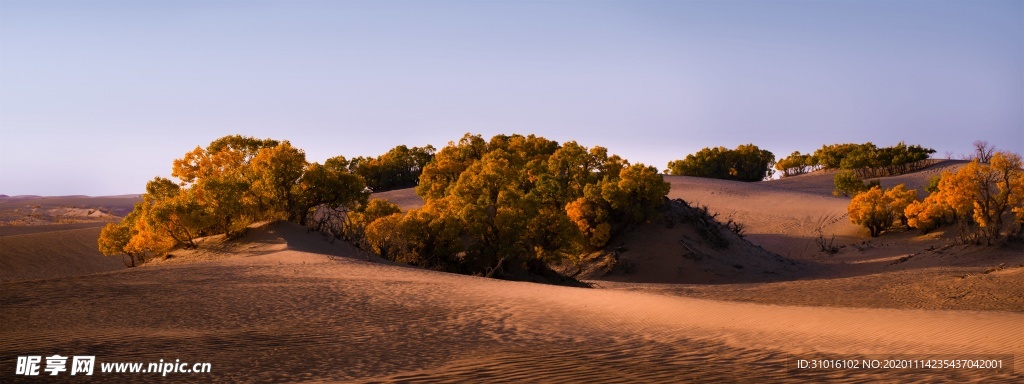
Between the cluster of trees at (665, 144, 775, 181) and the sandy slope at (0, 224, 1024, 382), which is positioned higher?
the cluster of trees at (665, 144, 775, 181)

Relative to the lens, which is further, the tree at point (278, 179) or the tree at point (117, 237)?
the tree at point (117, 237)

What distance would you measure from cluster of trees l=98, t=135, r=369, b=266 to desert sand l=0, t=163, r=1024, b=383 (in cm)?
141

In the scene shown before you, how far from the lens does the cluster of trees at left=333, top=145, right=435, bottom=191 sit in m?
72.3

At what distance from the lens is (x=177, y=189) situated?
27.8 metres

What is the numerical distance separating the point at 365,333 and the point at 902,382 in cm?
658

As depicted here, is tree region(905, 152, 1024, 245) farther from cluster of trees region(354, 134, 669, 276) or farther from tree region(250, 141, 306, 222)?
tree region(250, 141, 306, 222)

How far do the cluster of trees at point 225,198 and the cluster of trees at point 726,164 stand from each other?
2471 inches

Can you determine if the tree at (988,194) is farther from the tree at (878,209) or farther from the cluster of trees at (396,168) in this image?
the cluster of trees at (396,168)

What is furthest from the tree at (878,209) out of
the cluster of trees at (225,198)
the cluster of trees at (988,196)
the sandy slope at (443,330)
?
the sandy slope at (443,330)

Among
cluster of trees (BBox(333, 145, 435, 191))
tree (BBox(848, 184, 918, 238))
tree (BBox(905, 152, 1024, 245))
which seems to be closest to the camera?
tree (BBox(905, 152, 1024, 245))

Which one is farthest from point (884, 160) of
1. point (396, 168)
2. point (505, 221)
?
point (505, 221)

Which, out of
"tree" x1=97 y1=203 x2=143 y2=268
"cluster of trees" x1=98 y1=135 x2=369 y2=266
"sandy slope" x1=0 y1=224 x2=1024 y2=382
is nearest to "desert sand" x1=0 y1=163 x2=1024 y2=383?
"sandy slope" x1=0 y1=224 x2=1024 y2=382

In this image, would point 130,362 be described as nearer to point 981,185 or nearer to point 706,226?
point 706,226

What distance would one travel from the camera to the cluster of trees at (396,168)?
237 feet
